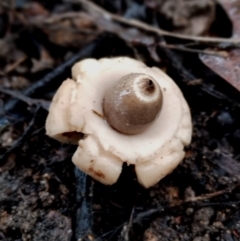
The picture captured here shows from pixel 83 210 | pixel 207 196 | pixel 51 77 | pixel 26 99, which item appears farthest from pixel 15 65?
pixel 207 196

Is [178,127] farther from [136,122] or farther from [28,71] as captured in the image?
[28,71]

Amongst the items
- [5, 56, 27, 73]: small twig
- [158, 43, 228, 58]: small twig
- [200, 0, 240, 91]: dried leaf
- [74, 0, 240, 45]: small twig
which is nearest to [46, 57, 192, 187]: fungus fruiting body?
[200, 0, 240, 91]: dried leaf

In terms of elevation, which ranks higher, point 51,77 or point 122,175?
point 51,77

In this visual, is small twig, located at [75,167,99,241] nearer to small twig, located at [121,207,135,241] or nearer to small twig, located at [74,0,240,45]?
small twig, located at [121,207,135,241]

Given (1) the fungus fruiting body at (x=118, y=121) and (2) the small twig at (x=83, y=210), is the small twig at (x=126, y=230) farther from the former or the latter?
(1) the fungus fruiting body at (x=118, y=121)

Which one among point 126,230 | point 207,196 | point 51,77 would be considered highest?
point 51,77

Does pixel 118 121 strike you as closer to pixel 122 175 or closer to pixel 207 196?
pixel 122 175
